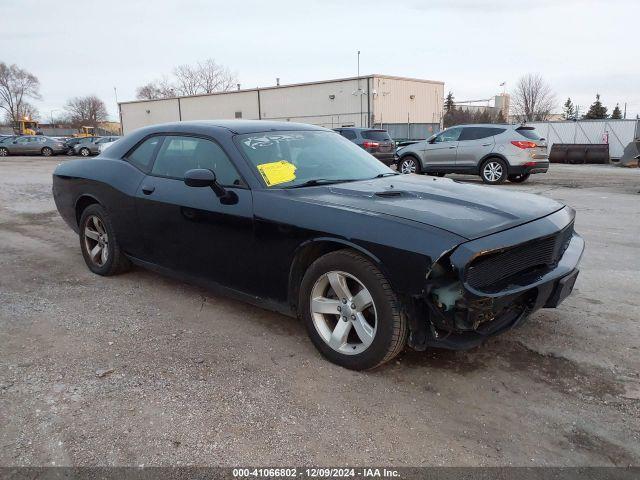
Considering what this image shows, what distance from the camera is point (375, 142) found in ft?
55.6

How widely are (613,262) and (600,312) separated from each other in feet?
5.60

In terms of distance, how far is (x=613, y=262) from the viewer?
5.42 meters

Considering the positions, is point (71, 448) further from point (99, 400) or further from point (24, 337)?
point (24, 337)

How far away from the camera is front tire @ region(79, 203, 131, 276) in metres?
4.78

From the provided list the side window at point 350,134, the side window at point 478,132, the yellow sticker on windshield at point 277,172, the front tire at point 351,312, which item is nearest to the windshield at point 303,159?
the yellow sticker on windshield at point 277,172

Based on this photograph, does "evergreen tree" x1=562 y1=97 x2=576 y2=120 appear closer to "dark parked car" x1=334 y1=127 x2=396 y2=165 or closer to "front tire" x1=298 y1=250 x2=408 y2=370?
"dark parked car" x1=334 y1=127 x2=396 y2=165

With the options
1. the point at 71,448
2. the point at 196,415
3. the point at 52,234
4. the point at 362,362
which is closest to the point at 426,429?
the point at 362,362

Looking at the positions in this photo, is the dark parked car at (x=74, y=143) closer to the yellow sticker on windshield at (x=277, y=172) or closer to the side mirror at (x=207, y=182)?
the side mirror at (x=207, y=182)

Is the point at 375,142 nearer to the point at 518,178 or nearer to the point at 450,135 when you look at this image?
the point at 450,135

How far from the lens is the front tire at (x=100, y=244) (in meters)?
4.78

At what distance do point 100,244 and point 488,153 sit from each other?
1106 cm

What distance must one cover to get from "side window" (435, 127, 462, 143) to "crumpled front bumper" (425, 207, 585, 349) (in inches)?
458

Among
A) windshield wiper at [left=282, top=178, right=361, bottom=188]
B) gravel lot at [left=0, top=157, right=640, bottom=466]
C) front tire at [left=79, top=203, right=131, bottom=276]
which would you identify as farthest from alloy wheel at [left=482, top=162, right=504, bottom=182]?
front tire at [left=79, top=203, right=131, bottom=276]

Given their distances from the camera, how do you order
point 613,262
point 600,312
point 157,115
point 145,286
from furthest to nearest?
1. point 157,115
2. point 613,262
3. point 145,286
4. point 600,312
